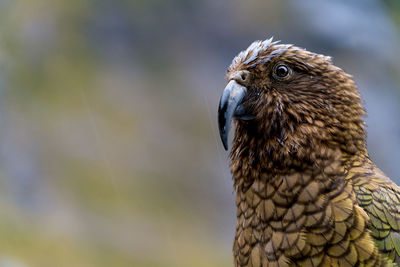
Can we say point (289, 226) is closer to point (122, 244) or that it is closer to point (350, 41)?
point (122, 244)

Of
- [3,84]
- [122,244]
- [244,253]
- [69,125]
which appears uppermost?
[3,84]

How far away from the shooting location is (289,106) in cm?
220

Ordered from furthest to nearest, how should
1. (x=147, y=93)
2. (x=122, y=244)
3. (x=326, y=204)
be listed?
(x=147, y=93)
(x=122, y=244)
(x=326, y=204)

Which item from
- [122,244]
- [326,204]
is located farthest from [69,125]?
[326,204]

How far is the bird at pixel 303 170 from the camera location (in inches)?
79.0

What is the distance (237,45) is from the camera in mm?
7641

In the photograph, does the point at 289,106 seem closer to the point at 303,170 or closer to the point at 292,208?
the point at 303,170

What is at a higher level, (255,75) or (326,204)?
(255,75)

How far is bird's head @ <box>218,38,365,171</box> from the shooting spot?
7.12ft

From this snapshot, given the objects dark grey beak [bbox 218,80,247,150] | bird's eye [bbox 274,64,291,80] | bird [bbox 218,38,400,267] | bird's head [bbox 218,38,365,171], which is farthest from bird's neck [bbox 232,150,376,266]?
bird's eye [bbox 274,64,291,80]

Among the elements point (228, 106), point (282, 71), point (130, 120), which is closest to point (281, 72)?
point (282, 71)

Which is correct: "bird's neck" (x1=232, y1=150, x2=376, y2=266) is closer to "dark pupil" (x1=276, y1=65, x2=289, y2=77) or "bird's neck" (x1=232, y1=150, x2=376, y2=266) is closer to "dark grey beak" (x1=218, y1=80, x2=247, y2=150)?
"dark grey beak" (x1=218, y1=80, x2=247, y2=150)

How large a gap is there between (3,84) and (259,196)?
204 inches

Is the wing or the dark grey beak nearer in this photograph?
the wing
